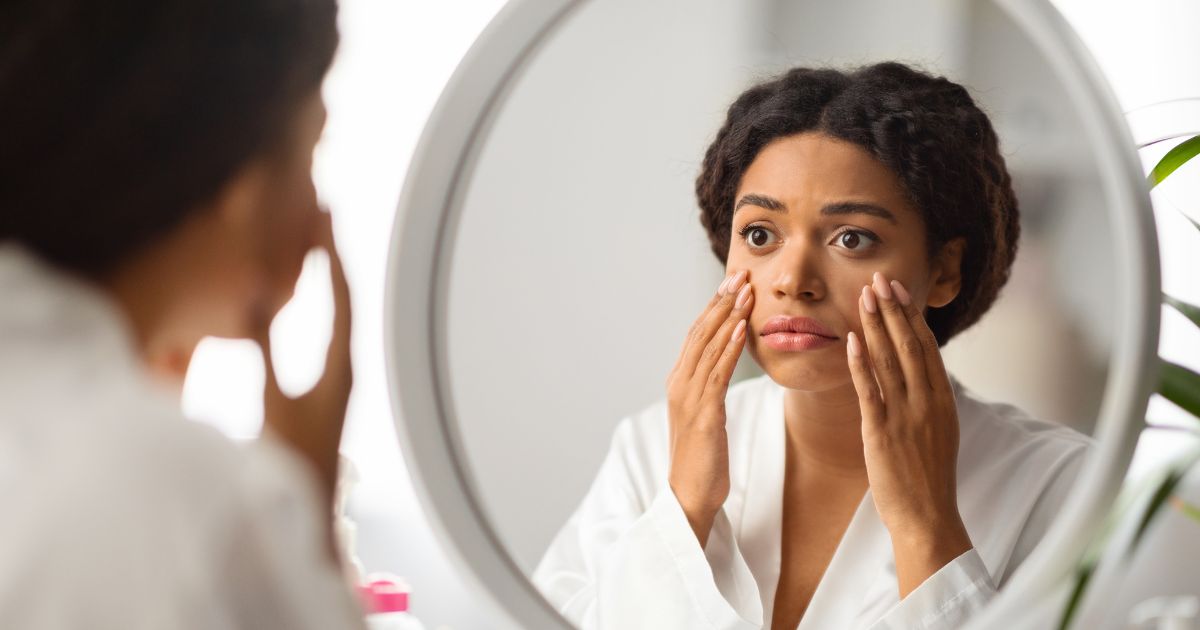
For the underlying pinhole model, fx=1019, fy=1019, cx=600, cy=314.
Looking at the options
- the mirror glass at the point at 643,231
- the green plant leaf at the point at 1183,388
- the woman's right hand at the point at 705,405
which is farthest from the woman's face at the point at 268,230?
the green plant leaf at the point at 1183,388

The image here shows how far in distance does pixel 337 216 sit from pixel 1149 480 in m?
0.59

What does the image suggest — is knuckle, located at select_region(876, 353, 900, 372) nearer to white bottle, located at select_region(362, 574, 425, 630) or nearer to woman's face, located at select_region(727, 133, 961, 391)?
woman's face, located at select_region(727, 133, 961, 391)

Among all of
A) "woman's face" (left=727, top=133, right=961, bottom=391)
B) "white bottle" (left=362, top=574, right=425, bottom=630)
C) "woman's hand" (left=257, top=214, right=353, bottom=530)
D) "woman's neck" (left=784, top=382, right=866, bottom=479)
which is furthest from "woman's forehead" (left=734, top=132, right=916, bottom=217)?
"white bottle" (left=362, top=574, right=425, bottom=630)

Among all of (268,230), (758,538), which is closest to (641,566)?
(758,538)

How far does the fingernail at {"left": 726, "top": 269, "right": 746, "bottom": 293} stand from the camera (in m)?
0.56

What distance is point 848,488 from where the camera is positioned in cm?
58

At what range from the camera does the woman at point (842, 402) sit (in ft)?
1.71

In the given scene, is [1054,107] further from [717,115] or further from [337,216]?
[337,216]

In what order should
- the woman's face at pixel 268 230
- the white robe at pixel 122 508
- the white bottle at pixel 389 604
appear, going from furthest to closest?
the white bottle at pixel 389 604 → the woman's face at pixel 268 230 → the white robe at pixel 122 508

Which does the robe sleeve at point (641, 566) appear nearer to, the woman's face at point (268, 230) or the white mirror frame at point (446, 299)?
the white mirror frame at point (446, 299)

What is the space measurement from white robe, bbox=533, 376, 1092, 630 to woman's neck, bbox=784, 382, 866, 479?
0.04 ft

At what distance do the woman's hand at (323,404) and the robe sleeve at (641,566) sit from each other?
17 centimetres

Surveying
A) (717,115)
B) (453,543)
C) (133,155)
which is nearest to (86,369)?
(133,155)

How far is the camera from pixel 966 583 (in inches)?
19.9
